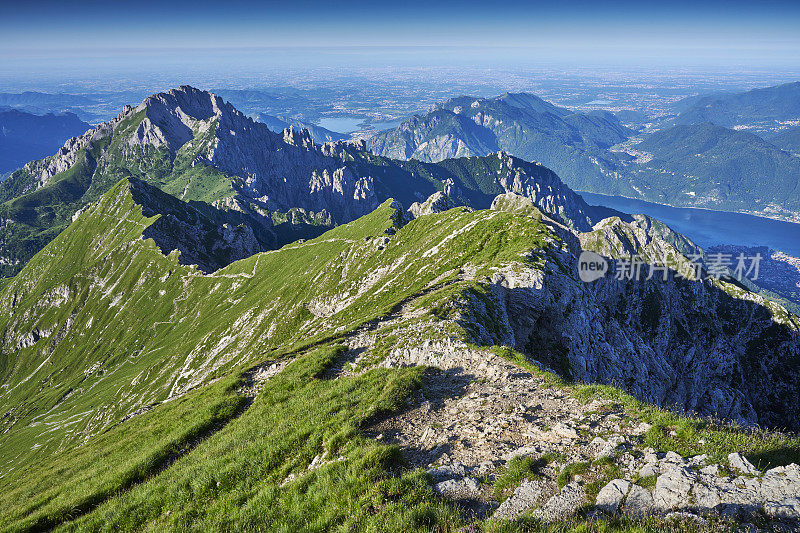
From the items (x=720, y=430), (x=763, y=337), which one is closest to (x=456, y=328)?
(x=720, y=430)

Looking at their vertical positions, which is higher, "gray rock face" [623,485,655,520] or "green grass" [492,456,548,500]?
"gray rock face" [623,485,655,520]

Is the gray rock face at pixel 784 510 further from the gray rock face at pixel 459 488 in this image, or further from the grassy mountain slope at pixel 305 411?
the gray rock face at pixel 459 488

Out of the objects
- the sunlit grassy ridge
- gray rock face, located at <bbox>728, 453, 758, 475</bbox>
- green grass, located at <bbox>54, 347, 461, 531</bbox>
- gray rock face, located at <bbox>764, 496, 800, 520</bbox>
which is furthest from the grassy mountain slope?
gray rock face, located at <bbox>764, 496, 800, 520</bbox>

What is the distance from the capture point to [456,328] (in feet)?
86.3

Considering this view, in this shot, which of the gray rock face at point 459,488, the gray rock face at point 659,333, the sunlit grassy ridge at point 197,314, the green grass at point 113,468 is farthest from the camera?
the sunlit grassy ridge at point 197,314

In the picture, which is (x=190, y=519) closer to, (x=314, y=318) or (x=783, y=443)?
(x=783, y=443)

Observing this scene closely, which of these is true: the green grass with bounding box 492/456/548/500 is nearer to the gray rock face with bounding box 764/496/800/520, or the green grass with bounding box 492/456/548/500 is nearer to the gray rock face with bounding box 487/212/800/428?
the gray rock face with bounding box 764/496/800/520

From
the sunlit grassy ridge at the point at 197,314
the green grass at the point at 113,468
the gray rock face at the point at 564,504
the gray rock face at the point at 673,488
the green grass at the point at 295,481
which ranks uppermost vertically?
the gray rock face at the point at 673,488

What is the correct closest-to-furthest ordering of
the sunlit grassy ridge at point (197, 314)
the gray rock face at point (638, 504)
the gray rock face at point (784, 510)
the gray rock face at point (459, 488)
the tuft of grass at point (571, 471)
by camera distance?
the gray rock face at point (784, 510) → the gray rock face at point (638, 504) → the gray rock face at point (459, 488) → the tuft of grass at point (571, 471) → the sunlit grassy ridge at point (197, 314)

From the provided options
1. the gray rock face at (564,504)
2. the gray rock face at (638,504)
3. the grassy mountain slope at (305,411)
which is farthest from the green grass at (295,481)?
the gray rock face at (638,504)

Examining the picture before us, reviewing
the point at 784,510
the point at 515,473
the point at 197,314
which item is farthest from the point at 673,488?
the point at 197,314

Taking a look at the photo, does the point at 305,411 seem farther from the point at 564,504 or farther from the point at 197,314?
the point at 197,314

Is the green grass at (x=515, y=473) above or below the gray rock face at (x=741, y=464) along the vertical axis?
below

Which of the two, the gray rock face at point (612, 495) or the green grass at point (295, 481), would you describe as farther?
the green grass at point (295, 481)
